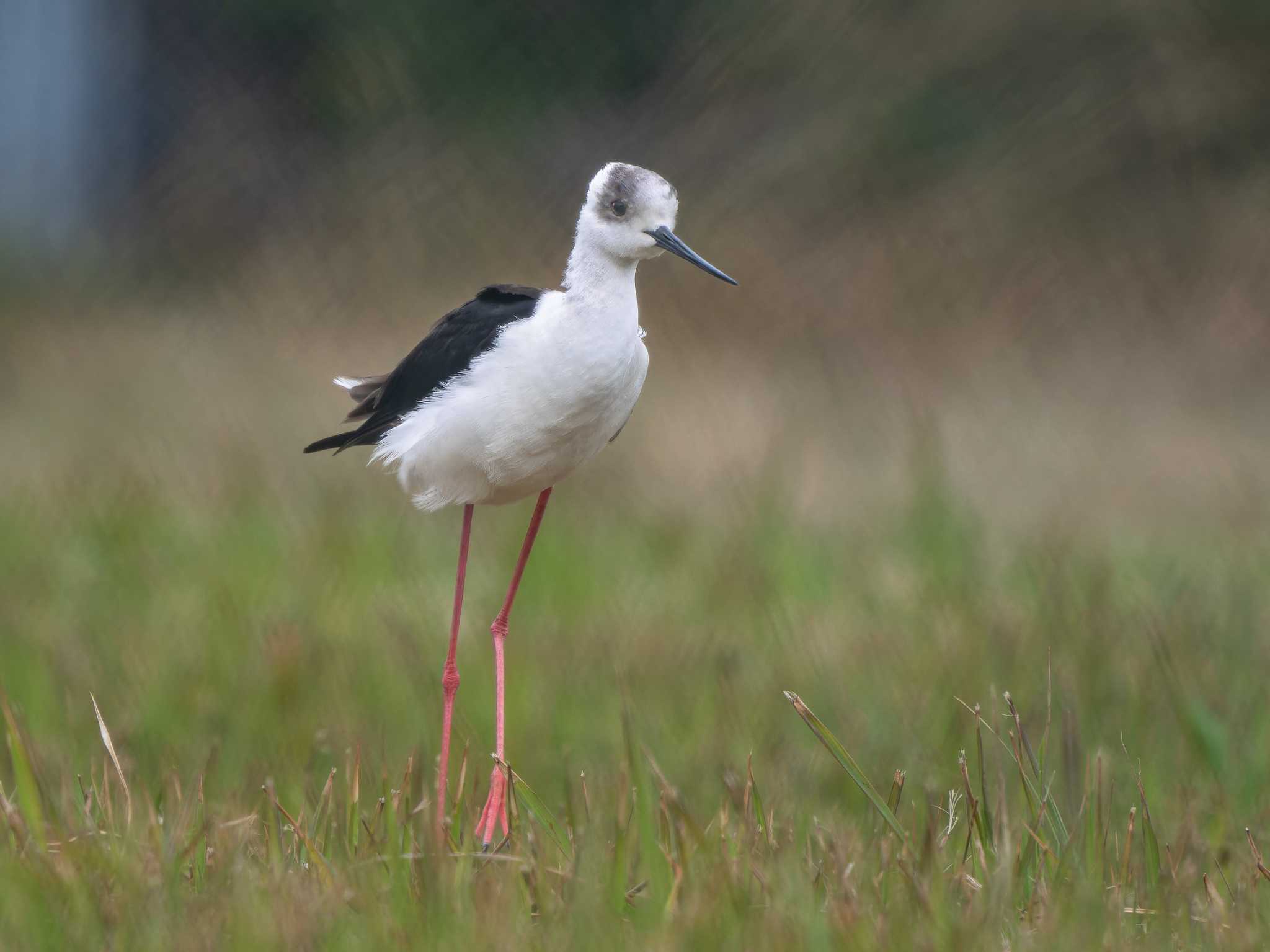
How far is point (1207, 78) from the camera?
6.14 m

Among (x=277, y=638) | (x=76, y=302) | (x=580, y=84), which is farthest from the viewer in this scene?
(x=76, y=302)

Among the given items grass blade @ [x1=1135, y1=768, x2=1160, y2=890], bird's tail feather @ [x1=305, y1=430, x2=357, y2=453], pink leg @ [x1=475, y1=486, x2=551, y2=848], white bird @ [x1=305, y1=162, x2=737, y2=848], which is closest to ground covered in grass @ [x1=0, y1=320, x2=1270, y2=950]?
grass blade @ [x1=1135, y1=768, x2=1160, y2=890]

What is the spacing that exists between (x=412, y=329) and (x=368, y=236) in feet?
2.45

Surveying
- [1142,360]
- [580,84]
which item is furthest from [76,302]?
[1142,360]

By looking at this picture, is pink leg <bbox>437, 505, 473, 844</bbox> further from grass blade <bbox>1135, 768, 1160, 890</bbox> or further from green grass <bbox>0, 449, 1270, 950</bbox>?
grass blade <bbox>1135, 768, 1160, 890</bbox>

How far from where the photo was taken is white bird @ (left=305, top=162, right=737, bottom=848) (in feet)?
8.05

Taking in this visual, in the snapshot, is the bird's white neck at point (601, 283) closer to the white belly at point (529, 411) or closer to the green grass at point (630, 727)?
the white belly at point (529, 411)

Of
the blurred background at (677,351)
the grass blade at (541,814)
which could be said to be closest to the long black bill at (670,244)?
the grass blade at (541,814)

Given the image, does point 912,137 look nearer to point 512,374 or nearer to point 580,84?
point 580,84

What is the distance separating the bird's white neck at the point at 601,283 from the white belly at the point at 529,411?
48 millimetres

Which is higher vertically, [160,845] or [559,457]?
[559,457]

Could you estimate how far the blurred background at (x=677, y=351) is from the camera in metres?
4.25

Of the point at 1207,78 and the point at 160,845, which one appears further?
the point at 1207,78

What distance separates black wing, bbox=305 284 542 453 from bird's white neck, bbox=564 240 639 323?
0.17 metres
